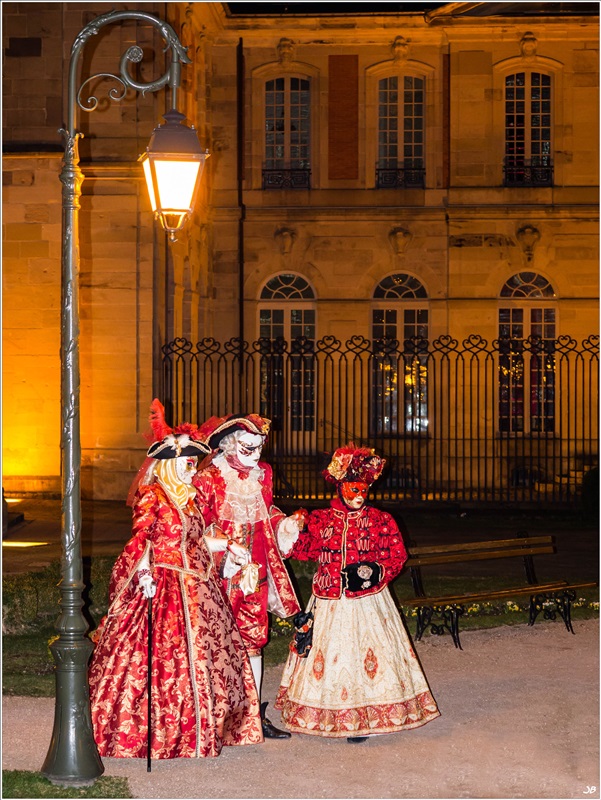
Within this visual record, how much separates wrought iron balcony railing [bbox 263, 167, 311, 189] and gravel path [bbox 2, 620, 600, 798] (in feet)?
51.0

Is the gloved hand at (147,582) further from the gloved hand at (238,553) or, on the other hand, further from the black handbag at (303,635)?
the black handbag at (303,635)

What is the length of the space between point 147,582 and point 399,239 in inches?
656

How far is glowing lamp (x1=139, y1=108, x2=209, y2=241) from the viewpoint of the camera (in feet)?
20.2

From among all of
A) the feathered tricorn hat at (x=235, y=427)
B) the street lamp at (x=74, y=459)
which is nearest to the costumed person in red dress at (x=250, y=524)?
the feathered tricorn hat at (x=235, y=427)

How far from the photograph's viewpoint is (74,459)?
5.96 m

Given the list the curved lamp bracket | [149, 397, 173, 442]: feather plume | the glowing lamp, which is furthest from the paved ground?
the curved lamp bracket

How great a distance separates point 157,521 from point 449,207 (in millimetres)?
16661

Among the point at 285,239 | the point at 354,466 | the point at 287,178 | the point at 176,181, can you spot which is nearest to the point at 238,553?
the point at 354,466

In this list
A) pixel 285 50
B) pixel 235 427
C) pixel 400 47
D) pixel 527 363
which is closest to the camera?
pixel 235 427

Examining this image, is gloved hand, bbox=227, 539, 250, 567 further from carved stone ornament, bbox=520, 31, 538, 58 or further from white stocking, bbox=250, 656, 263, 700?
carved stone ornament, bbox=520, 31, 538, 58

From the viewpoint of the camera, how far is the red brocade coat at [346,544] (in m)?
6.62

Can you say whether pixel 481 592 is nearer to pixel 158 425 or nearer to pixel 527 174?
pixel 158 425

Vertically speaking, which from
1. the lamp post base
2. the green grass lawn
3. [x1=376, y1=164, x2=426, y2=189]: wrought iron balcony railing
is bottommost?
the green grass lawn

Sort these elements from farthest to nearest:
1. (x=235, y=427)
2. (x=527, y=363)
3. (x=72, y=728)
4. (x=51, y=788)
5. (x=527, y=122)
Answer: (x=527, y=122)
(x=527, y=363)
(x=235, y=427)
(x=72, y=728)
(x=51, y=788)
